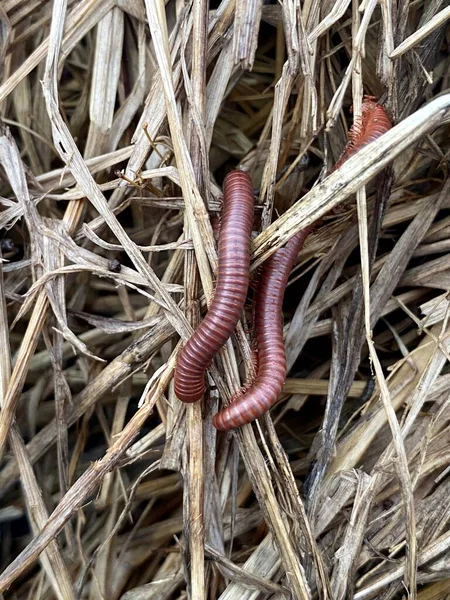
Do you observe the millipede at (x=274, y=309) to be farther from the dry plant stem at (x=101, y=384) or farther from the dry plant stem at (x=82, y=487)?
the dry plant stem at (x=101, y=384)

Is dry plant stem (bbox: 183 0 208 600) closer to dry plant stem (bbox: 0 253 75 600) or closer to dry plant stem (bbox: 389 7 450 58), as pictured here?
dry plant stem (bbox: 0 253 75 600)

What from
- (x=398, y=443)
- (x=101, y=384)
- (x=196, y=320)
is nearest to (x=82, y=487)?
(x=101, y=384)

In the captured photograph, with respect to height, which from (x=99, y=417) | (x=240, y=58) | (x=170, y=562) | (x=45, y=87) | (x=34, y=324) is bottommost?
(x=170, y=562)

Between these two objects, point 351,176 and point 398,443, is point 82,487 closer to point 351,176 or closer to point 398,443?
point 398,443

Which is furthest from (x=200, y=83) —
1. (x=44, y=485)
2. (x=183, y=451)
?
(x=44, y=485)

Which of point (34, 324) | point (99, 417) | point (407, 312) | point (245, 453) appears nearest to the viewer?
point (245, 453)

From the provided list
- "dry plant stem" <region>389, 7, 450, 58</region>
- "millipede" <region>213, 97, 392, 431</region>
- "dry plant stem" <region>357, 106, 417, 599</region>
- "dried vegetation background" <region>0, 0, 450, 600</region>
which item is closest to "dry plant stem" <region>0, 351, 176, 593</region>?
"dried vegetation background" <region>0, 0, 450, 600</region>

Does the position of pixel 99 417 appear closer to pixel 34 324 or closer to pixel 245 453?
pixel 34 324
